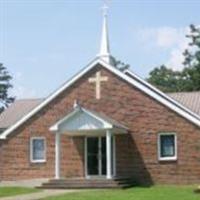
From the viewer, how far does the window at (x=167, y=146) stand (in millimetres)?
34312

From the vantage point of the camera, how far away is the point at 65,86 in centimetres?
3706

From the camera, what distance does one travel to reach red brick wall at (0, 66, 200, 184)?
3412cm

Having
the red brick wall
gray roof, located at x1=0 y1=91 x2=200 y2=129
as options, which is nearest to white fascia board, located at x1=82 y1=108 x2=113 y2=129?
gray roof, located at x1=0 y1=91 x2=200 y2=129

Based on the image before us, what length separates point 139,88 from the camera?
1385 inches

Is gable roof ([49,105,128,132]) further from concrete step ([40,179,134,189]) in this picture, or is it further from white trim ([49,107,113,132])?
concrete step ([40,179,134,189])

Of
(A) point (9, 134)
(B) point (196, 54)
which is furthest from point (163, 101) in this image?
(B) point (196, 54)

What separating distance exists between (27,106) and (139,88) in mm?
13368

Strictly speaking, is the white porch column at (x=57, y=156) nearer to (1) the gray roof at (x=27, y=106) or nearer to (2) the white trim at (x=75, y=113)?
(2) the white trim at (x=75, y=113)

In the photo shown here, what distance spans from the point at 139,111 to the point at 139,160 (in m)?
2.63

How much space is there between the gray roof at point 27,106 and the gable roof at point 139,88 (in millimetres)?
2428

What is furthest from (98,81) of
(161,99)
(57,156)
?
(57,156)

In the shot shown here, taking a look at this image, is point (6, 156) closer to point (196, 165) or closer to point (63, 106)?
point (63, 106)

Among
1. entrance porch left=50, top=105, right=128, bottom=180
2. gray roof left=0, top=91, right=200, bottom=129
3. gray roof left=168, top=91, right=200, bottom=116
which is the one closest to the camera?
entrance porch left=50, top=105, right=128, bottom=180

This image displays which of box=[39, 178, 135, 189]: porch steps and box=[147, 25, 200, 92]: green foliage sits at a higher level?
box=[147, 25, 200, 92]: green foliage
